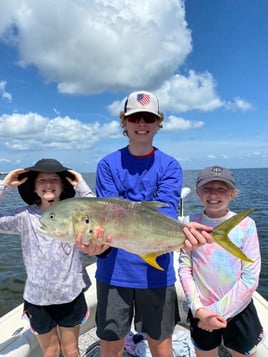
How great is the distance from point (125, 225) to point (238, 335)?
1.52m

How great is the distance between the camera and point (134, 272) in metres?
2.83

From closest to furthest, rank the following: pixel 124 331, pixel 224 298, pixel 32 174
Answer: pixel 224 298
pixel 124 331
pixel 32 174

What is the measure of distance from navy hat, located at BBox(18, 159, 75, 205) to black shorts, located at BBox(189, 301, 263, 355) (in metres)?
1.91

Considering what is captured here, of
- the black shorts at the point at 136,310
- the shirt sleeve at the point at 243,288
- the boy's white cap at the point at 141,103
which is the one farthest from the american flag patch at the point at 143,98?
the black shorts at the point at 136,310

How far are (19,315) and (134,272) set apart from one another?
2.19m

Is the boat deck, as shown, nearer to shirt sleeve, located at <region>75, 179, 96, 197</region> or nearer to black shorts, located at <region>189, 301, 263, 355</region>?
black shorts, located at <region>189, 301, 263, 355</region>

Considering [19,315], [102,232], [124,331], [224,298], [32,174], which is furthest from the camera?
[19,315]

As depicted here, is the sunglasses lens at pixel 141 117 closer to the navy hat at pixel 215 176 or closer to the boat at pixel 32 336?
the navy hat at pixel 215 176

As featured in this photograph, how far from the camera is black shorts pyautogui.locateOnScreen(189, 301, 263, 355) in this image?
285cm

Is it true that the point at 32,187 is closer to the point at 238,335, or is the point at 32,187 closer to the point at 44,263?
the point at 44,263

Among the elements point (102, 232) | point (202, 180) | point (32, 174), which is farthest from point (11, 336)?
point (202, 180)

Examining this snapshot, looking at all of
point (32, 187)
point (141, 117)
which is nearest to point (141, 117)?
point (141, 117)

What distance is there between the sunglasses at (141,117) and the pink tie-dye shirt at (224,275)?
3.72ft

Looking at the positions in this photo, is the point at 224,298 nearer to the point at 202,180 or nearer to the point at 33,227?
the point at 202,180
